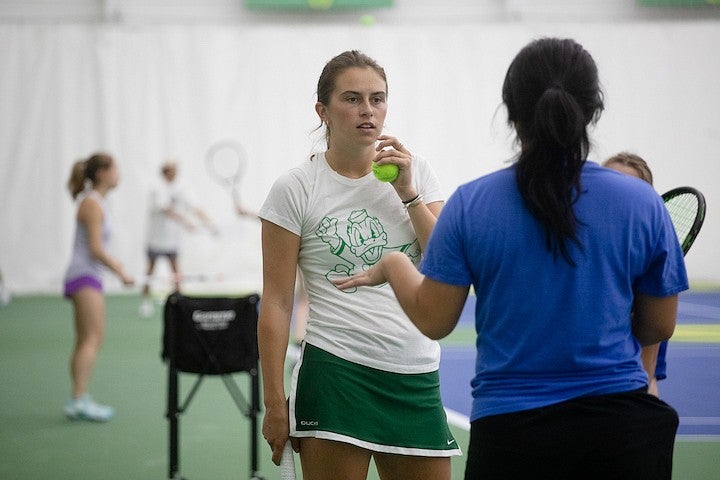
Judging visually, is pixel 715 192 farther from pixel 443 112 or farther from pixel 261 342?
pixel 261 342

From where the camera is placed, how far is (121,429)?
20.5 feet

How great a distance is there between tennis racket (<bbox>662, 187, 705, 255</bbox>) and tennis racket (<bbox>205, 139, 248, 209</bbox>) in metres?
12.1

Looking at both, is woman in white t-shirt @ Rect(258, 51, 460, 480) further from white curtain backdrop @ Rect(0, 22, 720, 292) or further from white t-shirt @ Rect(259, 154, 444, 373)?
white curtain backdrop @ Rect(0, 22, 720, 292)

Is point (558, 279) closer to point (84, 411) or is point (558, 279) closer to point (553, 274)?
point (553, 274)

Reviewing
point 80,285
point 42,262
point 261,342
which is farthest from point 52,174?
point 261,342

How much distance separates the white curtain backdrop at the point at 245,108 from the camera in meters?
14.7

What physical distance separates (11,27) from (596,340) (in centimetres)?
1418

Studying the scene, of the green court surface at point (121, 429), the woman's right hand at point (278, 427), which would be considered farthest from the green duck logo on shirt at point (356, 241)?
the green court surface at point (121, 429)

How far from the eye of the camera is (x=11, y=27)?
47.8ft

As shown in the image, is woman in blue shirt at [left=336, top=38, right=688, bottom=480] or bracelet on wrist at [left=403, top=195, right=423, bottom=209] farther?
bracelet on wrist at [left=403, top=195, right=423, bottom=209]

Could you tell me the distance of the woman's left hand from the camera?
2629 millimetres

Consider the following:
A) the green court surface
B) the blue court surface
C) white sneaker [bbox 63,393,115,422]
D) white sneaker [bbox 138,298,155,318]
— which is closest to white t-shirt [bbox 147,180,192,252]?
white sneaker [bbox 138,298,155,318]

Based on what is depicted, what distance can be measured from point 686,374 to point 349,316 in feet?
19.1

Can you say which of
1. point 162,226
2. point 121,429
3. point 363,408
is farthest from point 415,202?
point 162,226
